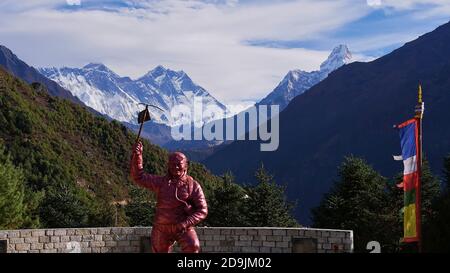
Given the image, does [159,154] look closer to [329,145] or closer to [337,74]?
[329,145]

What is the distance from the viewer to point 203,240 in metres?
14.5

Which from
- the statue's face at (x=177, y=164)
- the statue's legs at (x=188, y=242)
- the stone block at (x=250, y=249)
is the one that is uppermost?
the statue's face at (x=177, y=164)

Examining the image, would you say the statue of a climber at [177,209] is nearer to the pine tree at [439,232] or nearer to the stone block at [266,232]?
the stone block at [266,232]

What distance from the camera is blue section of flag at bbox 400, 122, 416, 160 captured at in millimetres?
11297

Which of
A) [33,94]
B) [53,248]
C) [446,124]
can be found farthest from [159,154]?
[446,124]

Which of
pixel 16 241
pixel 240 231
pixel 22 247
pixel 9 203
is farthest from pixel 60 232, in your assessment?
pixel 9 203

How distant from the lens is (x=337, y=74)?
6432 inches

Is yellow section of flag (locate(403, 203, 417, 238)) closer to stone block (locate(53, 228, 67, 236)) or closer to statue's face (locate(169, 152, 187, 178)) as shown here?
statue's face (locate(169, 152, 187, 178))

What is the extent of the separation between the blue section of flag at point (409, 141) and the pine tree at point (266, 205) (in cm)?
1637

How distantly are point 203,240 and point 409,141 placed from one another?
5702mm

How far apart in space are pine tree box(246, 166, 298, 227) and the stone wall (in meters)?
12.9

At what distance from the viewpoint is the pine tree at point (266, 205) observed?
89.9ft

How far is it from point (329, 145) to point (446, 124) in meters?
28.9

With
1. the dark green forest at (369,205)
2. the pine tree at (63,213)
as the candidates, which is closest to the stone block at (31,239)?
the dark green forest at (369,205)
